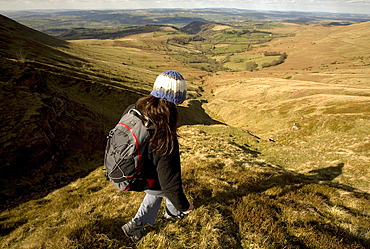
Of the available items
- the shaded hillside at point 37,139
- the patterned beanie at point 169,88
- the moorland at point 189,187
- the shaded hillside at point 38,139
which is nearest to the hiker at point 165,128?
the patterned beanie at point 169,88

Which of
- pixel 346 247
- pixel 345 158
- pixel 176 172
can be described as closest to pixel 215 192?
pixel 346 247

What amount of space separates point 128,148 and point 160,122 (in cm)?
76

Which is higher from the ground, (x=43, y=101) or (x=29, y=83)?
(x=29, y=83)

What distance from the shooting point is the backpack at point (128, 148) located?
10.9ft

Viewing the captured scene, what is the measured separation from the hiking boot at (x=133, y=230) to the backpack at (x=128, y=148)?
6.55 feet

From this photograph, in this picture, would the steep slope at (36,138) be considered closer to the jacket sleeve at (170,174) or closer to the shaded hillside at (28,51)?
the jacket sleeve at (170,174)

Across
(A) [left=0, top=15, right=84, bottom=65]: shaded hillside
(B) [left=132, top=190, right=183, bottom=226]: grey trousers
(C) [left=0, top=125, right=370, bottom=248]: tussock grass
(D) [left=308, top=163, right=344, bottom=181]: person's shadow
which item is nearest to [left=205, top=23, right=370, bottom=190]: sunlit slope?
(D) [left=308, top=163, right=344, bottom=181]: person's shadow

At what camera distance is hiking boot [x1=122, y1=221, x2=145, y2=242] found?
16.0 feet

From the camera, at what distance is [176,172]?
363 centimetres

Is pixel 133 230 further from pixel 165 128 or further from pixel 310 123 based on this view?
pixel 310 123

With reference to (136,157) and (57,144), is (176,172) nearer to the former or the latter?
(136,157)

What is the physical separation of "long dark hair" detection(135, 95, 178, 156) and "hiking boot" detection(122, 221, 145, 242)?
8.95 feet

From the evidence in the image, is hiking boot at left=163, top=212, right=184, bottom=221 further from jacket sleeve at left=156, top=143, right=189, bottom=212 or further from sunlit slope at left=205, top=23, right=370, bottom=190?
sunlit slope at left=205, top=23, right=370, bottom=190

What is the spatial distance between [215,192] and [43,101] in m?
19.4
